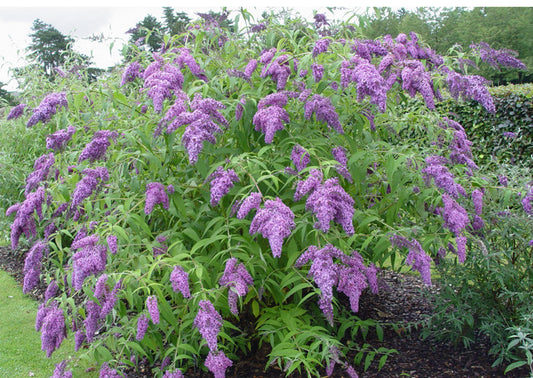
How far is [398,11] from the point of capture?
199ft

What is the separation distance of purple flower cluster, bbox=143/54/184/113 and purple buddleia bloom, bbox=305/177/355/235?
3.27 ft

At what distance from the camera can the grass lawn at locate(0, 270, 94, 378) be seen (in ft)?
14.1

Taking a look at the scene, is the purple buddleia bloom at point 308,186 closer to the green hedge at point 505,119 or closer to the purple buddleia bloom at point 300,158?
the purple buddleia bloom at point 300,158

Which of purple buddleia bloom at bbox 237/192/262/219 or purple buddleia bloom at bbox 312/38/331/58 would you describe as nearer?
→ purple buddleia bloom at bbox 237/192/262/219

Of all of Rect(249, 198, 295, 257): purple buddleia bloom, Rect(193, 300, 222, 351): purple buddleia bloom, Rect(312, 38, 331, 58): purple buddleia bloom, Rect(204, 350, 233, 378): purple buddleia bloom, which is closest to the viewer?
Rect(249, 198, 295, 257): purple buddleia bloom

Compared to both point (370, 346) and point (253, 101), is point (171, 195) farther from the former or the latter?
point (370, 346)

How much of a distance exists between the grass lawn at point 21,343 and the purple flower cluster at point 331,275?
98.2 inches

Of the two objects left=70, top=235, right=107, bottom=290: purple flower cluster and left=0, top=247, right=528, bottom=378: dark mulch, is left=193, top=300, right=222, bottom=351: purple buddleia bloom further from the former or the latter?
left=0, top=247, right=528, bottom=378: dark mulch

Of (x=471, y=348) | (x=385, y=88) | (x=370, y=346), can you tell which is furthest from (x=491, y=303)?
(x=385, y=88)

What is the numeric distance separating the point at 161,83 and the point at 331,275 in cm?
146

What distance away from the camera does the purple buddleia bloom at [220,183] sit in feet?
8.40

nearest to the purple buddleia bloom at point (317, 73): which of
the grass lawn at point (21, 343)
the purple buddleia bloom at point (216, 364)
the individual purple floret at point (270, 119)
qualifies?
the individual purple floret at point (270, 119)

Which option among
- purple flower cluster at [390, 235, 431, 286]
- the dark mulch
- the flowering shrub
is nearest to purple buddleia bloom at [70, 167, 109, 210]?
the flowering shrub

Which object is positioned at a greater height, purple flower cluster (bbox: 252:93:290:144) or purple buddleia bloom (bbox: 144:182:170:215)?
purple flower cluster (bbox: 252:93:290:144)
